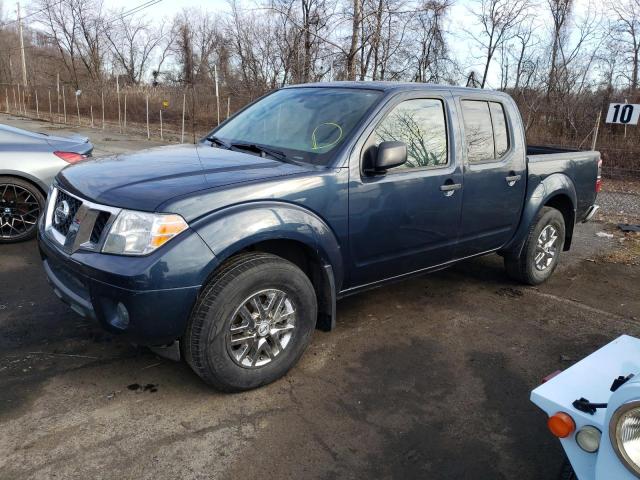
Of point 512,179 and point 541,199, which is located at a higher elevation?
point 512,179

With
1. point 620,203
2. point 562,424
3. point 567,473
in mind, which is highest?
point 562,424

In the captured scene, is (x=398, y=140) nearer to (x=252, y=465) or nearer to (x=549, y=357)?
(x=549, y=357)

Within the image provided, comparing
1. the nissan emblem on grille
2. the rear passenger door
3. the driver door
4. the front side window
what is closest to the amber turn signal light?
the driver door

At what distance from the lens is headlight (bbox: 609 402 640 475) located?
59.7 inches

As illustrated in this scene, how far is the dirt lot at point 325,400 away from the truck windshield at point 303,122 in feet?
4.68

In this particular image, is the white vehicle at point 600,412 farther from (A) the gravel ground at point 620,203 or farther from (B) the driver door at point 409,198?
(A) the gravel ground at point 620,203

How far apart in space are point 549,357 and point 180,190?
2.82 m

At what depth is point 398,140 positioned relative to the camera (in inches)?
142

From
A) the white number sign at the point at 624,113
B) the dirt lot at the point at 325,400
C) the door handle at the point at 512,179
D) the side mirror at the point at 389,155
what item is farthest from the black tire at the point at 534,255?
the white number sign at the point at 624,113

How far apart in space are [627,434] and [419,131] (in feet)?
8.76

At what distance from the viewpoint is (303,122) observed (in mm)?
3781

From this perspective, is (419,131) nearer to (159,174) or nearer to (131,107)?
(159,174)

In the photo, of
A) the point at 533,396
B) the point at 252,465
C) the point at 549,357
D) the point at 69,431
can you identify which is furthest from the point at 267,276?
the point at 549,357

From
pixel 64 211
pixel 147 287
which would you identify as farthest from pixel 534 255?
pixel 64 211
